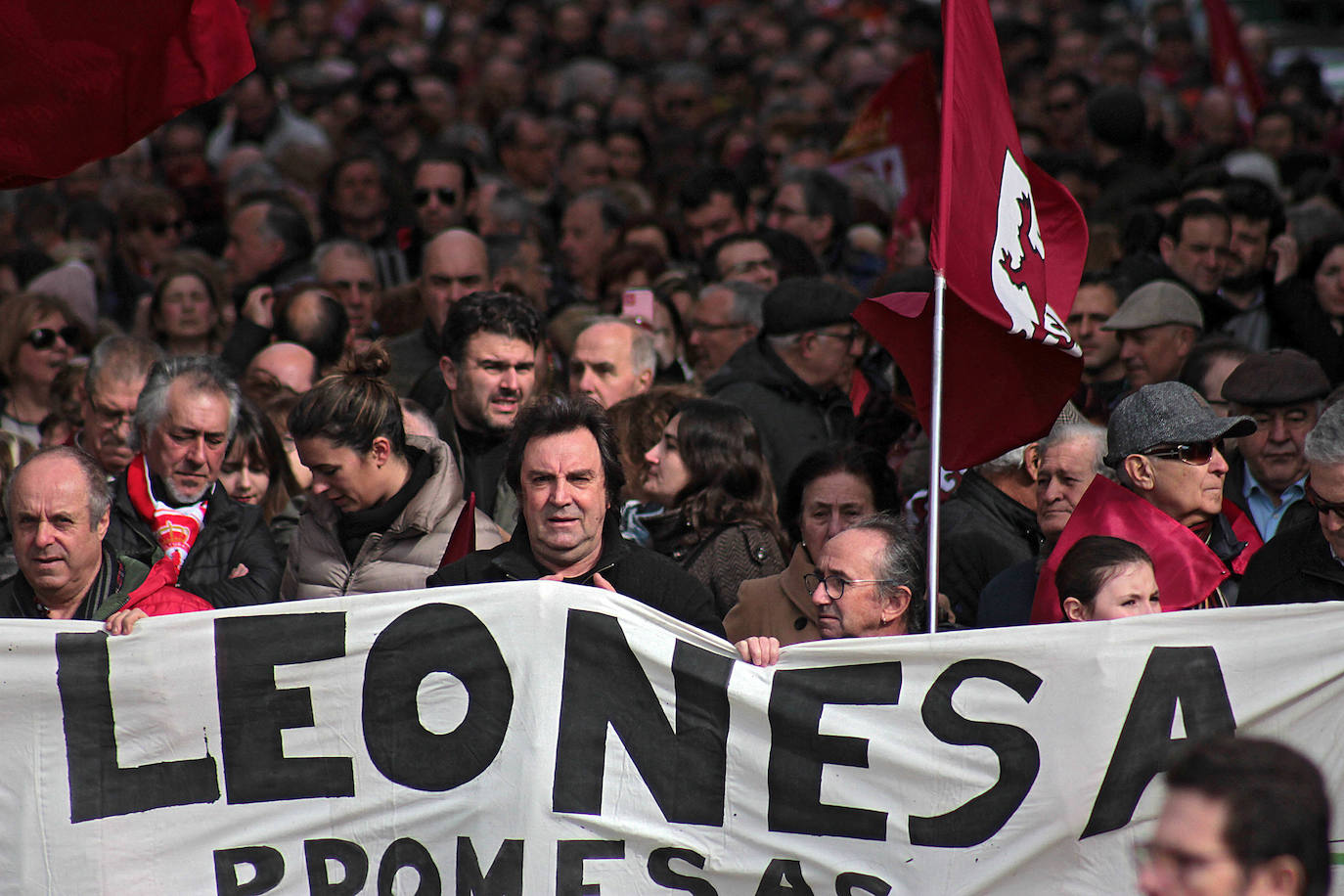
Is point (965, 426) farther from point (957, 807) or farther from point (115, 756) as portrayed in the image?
point (115, 756)

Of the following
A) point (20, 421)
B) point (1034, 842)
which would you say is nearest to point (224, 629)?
point (1034, 842)

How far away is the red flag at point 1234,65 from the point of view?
11992mm

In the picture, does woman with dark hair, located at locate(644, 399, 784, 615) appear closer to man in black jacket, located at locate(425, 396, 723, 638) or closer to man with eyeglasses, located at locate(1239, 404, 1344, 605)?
man in black jacket, located at locate(425, 396, 723, 638)

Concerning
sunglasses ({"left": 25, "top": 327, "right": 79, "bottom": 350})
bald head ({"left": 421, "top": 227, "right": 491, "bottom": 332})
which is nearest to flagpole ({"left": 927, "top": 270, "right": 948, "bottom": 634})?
bald head ({"left": 421, "top": 227, "right": 491, "bottom": 332})

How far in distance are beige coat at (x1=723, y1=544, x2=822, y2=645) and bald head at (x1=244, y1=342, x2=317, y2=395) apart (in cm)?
256

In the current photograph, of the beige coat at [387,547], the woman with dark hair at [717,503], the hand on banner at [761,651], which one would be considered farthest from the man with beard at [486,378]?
the hand on banner at [761,651]

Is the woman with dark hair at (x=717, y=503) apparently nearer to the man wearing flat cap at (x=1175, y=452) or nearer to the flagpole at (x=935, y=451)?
the flagpole at (x=935, y=451)

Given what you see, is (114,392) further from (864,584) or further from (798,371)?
(864,584)

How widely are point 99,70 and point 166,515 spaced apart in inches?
55.3

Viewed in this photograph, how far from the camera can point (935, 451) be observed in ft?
15.8

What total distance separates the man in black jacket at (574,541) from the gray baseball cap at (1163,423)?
4.25ft

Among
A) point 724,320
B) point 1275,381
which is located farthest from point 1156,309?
point 724,320

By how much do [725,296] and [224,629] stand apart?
3.68 m

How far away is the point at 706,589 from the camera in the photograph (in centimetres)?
496
